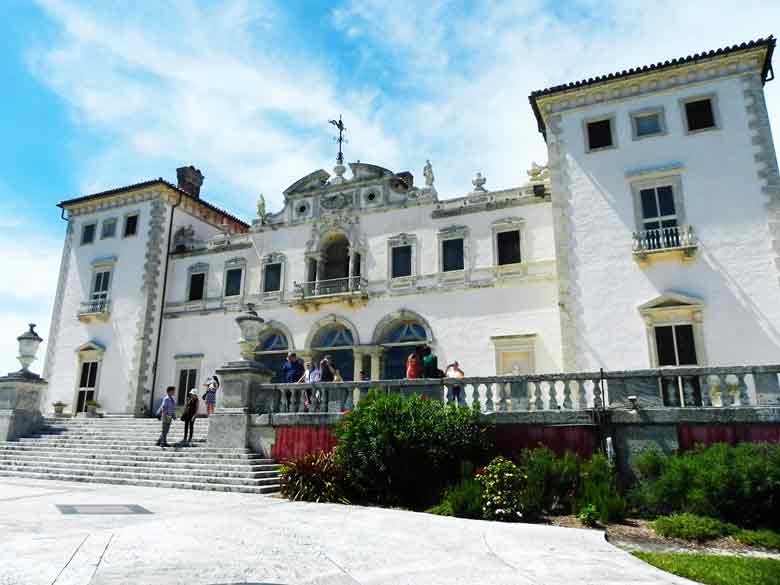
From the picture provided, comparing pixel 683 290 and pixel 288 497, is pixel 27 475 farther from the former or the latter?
pixel 683 290

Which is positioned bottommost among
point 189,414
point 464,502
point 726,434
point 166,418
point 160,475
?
point 464,502

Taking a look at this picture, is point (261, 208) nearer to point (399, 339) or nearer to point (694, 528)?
point (399, 339)

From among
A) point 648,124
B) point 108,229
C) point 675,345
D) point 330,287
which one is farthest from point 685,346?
point 108,229

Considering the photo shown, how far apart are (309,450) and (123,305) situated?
18287 millimetres

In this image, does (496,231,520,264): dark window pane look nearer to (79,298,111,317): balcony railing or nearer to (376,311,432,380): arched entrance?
(376,311,432,380): arched entrance

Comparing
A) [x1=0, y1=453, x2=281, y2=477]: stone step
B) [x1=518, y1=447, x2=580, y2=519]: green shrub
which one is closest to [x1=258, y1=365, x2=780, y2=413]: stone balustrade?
[x1=0, y1=453, x2=281, y2=477]: stone step

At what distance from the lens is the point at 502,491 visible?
404 inches

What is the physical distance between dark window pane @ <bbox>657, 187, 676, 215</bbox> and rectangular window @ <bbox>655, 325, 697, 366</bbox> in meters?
3.82

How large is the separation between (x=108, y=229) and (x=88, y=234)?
140cm

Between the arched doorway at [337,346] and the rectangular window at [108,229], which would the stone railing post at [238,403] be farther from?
the rectangular window at [108,229]

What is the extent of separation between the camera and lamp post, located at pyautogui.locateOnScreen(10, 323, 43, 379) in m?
21.0

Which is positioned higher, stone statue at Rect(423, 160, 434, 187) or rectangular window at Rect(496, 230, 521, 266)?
stone statue at Rect(423, 160, 434, 187)

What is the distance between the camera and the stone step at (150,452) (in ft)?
49.6

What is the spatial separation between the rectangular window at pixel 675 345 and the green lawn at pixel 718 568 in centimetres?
1153
